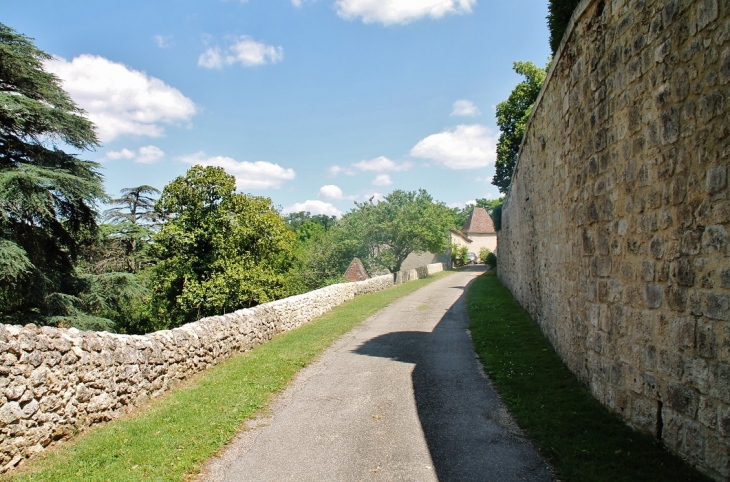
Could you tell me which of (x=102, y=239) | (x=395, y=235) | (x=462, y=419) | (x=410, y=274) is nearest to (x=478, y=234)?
(x=395, y=235)

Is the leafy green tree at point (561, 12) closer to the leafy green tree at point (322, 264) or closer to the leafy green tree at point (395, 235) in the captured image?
the leafy green tree at point (322, 264)

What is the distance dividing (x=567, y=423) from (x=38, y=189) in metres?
14.5

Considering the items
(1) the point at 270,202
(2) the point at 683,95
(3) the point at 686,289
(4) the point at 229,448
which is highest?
(1) the point at 270,202

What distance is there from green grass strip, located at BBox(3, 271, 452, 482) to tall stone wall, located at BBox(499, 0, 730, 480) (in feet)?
15.0

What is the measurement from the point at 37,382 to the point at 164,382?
249 centimetres

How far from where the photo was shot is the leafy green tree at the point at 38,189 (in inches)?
499

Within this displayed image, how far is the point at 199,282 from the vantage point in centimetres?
2050

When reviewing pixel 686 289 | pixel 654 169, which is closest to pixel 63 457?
pixel 686 289

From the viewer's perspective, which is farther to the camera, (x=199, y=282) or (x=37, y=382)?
(x=199, y=282)

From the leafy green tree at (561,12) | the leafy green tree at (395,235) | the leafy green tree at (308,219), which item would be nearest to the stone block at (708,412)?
the leafy green tree at (561,12)

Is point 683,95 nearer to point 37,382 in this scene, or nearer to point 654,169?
point 654,169

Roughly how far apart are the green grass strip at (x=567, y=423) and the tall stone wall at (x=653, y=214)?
0.18 m

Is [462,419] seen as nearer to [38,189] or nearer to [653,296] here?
[653,296]

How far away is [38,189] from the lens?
12.9 m
